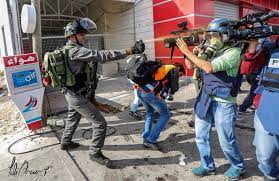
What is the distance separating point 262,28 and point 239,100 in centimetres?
456

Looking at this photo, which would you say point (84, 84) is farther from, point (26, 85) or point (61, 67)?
point (26, 85)

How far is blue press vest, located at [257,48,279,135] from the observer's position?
2.03m

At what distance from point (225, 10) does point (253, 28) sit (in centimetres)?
913

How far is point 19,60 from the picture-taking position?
12.9ft

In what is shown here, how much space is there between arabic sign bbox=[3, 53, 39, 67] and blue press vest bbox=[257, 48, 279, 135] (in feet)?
12.3

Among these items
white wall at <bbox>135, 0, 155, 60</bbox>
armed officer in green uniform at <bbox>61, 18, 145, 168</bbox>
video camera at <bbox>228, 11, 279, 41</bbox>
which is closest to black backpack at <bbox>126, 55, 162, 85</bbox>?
armed officer in green uniform at <bbox>61, 18, 145, 168</bbox>

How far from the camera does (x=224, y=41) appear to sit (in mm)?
2414

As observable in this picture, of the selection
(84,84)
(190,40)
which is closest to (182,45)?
(190,40)

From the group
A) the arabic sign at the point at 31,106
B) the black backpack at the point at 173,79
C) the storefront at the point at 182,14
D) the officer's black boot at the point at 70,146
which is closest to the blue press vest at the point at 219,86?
the black backpack at the point at 173,79

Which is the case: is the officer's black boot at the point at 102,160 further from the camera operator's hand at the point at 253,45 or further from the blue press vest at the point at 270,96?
the camera operator's hand at the point at 253,45

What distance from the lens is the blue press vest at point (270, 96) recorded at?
203cm

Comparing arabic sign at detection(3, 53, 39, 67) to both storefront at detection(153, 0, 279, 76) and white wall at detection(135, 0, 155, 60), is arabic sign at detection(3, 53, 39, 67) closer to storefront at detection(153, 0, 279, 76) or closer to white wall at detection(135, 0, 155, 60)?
storefront at detection(153, 0, 279, 76)

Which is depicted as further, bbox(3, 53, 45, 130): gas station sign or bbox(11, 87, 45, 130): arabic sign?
bbox(11, 87, 45, 130): arabic sign

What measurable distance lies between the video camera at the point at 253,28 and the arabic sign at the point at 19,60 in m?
3.45
